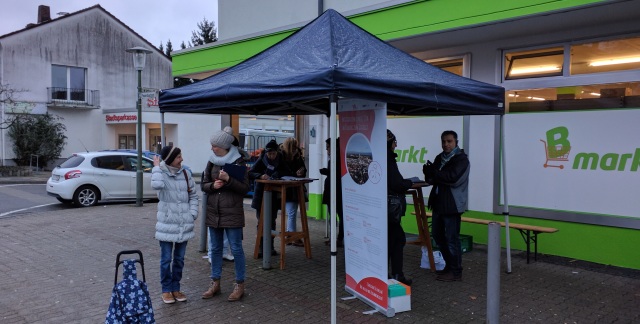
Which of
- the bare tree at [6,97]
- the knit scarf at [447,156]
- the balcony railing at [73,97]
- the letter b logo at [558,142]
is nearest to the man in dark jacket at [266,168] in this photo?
the knit scarf at [447,156]

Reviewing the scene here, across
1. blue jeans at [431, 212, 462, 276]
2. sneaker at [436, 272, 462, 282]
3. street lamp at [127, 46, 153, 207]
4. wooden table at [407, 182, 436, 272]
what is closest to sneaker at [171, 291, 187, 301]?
wooden table at [407, 182, 436, 272]

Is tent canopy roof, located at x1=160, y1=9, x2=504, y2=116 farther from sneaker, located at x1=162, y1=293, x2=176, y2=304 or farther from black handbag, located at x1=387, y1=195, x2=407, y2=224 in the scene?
sneaker, located at x1=162, y1=293, x2=176, y2=304

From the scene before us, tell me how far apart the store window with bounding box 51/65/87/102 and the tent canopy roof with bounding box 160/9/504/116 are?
Answer: 25.9 m

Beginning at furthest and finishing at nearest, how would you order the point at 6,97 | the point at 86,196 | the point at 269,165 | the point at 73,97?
the point at 73,97, the point at 6,97, the point at 86,196, the point at 269,165

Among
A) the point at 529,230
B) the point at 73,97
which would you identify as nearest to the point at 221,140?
the point at 529,230

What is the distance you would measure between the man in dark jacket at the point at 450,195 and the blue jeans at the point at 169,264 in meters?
2.97

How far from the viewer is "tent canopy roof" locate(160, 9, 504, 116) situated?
414 cm

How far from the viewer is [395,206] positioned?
5.22 meters

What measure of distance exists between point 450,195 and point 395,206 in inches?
36.8

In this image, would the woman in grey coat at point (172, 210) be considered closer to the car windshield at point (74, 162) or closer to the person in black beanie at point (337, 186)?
the person in black beanie at point (337, 186)

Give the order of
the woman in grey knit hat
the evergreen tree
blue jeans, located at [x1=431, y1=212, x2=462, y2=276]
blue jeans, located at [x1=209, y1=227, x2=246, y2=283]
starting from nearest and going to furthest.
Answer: the woman in grey knit hat < blue jeans, located at [x1=209, y1=227, x2=246, y2=283] < blue jeans, located at [x1=431, y1=212, x2=462, y2=276] < the evergreen tree

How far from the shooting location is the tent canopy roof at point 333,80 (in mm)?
4137

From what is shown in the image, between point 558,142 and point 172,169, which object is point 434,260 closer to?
point 558,142

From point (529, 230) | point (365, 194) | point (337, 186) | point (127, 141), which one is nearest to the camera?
point (365, 194)
